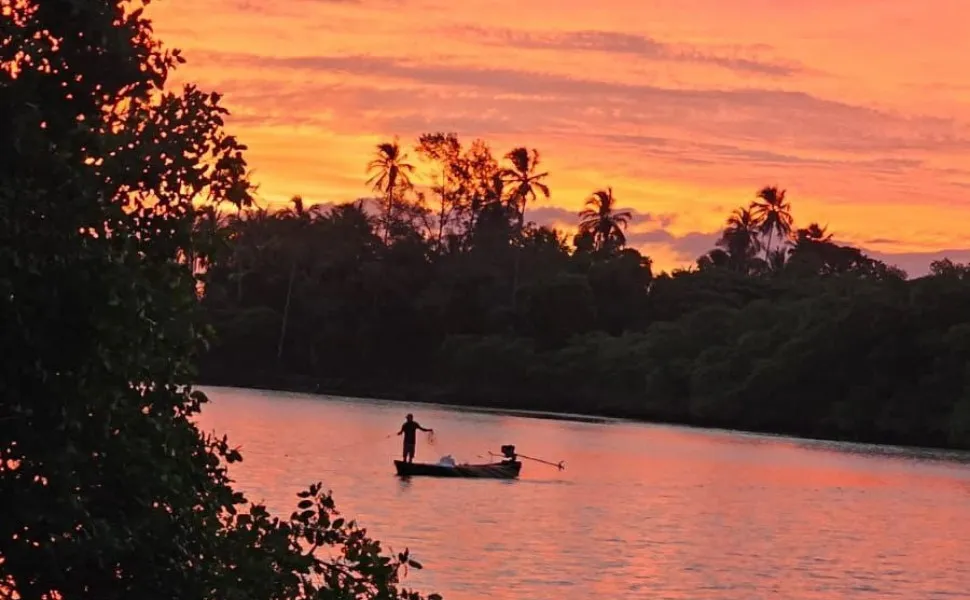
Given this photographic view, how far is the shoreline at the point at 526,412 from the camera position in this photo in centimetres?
8650

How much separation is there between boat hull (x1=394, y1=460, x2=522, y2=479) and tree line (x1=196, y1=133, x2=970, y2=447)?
137 feet

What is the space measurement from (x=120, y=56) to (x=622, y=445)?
62059 millimetres

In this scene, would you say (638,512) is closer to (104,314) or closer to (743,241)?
(104,314)

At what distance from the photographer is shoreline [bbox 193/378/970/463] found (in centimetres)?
8650

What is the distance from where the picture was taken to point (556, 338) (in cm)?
10525

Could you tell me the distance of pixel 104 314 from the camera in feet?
27.7

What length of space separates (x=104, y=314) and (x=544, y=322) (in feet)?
317

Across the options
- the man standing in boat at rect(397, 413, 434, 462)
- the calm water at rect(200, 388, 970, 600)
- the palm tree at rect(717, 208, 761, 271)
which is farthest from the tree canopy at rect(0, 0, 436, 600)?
the palm tree at rect(717, 208, 761, 271)

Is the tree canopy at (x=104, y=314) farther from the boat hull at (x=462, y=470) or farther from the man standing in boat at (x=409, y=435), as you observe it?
the boat hull at (x=462, y=470)

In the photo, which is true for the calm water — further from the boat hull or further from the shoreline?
the shoreline

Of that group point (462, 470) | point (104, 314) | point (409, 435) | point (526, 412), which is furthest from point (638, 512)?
point (526, 412)

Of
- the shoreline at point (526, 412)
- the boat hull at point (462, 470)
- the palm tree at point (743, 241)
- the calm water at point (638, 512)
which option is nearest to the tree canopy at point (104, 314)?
the calm water at point (638, 512)

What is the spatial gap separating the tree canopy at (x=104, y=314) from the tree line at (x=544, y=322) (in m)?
77.8

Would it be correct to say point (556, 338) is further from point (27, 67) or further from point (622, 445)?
point (27, 67)
